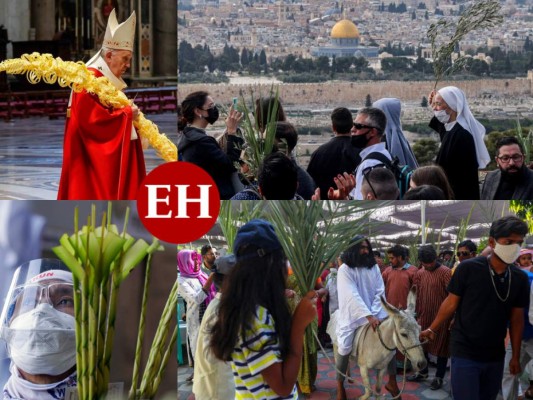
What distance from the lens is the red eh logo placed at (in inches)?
217

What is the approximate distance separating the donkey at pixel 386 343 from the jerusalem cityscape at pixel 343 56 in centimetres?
103

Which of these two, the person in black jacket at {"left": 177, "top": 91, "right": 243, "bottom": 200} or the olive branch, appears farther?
the olive branch

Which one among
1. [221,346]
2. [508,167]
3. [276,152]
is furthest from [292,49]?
A: [221,346]

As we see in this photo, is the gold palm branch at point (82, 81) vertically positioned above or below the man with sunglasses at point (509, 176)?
above

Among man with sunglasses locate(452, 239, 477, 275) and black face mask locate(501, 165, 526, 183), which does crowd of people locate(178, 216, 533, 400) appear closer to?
man with sunglasses locate(452, 239, 477, 275)

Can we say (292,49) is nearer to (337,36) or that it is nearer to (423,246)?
(337,36)

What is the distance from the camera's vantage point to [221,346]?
5.34m

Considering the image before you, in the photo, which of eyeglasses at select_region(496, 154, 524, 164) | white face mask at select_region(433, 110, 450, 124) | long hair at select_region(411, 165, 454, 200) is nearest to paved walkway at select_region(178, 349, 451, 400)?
long hair at select_region(411, 165, 454, 200)

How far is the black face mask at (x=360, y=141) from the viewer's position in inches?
235

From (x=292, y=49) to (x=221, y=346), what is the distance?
164cm

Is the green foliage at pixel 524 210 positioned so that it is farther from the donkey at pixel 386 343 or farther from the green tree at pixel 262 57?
the green tree at pixel 262 57

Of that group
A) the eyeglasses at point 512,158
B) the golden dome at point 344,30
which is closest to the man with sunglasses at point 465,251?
the eyeglasses at point 512,158

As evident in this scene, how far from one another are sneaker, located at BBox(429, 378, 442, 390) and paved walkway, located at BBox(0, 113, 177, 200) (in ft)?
5.36

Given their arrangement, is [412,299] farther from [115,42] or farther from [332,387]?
[115,42]
